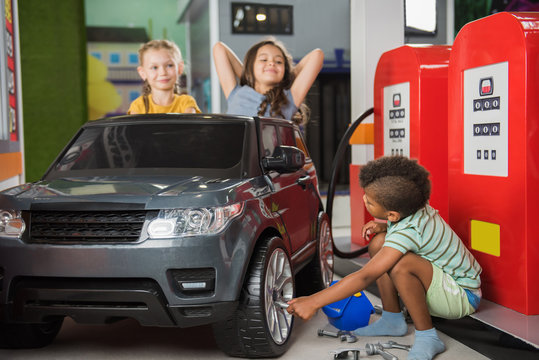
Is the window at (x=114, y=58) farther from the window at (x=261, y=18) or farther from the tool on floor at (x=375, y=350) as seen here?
the tool on floor at (x=375, y=350)

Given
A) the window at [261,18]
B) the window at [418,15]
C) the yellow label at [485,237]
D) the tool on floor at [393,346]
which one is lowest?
the tool on floor at [393,346]

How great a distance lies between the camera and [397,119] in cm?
545

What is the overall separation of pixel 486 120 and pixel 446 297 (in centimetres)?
117

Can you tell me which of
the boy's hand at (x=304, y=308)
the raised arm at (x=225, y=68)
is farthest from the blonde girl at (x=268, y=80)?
the boy's hand at (x=304, y=308)

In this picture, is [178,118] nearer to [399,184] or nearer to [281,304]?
[281,304]

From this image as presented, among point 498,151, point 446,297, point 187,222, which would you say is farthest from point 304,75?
point 187,222

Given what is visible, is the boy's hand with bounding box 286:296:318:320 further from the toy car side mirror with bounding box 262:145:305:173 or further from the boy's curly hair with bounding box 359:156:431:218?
the toy car side mirror with bounding box 262:145:305:173

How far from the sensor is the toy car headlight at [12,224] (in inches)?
126

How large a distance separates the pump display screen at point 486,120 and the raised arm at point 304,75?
103 inches

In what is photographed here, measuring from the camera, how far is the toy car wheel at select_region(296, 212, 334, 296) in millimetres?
4770

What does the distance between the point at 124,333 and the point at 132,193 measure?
128cm

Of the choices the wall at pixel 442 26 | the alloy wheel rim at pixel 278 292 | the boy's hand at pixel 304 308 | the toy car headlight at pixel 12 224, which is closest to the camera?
the boy's hand at pixel 304 308

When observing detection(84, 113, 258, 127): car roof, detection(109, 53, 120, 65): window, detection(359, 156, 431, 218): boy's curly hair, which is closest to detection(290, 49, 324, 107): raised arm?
detection(84, 113, 258, 127): car roof

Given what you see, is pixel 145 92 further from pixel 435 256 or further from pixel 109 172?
pixel 435 256
